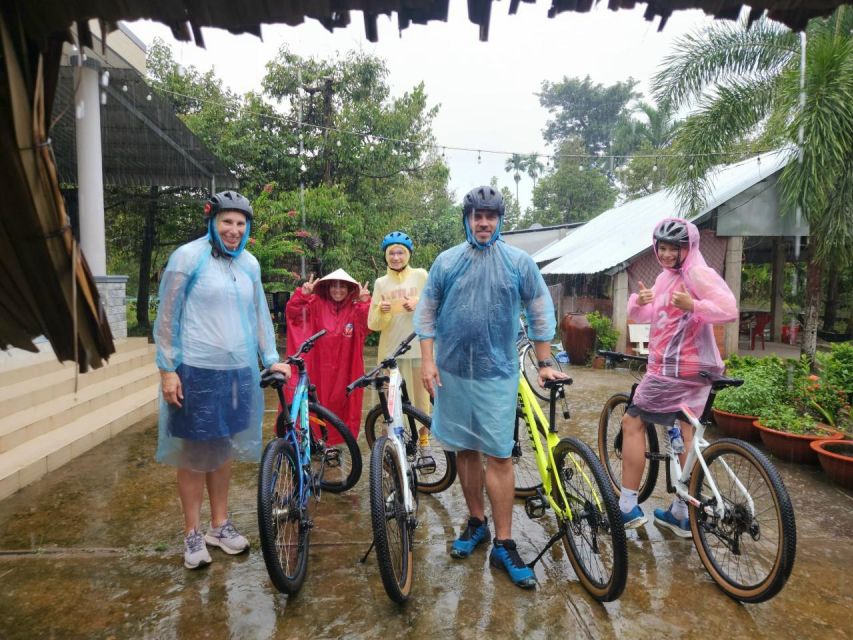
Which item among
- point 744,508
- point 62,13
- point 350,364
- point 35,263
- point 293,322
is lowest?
point 744,508

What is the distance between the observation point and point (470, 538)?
2.98 m

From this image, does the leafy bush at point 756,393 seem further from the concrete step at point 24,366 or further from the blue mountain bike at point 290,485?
the concrete step at point 24,366

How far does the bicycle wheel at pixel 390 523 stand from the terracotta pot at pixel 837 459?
3094 millimetres

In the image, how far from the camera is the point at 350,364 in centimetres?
427

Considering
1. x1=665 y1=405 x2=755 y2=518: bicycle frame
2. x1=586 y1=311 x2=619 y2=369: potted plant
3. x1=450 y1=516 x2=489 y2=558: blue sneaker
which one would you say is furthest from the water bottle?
x1=586 y1=311 x2=619 y2=369: potted plant

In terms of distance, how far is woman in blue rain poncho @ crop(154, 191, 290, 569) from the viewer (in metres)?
2.63

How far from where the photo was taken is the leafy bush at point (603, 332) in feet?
32.7

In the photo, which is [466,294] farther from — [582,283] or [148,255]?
[148,255]

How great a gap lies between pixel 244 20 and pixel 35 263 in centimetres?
83

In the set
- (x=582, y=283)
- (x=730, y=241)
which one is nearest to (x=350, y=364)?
(x=730, y=241)

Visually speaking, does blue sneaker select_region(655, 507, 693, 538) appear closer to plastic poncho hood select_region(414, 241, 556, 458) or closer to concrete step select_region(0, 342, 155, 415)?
plastic poncho hood select_region(414, 241, 556, 458)

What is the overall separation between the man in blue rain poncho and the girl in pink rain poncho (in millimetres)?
700

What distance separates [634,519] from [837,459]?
1820mm

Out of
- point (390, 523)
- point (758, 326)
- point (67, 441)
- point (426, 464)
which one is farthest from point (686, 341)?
point (758, 326)
